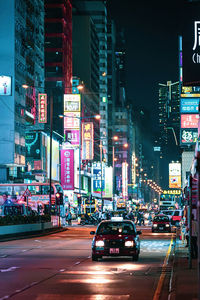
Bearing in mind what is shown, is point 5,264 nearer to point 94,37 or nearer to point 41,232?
point 41,232

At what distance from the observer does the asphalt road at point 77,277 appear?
628 inches

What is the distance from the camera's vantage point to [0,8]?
3632 inches

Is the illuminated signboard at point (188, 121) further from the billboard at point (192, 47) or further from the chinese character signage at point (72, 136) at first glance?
the billboard at point (192, 47)

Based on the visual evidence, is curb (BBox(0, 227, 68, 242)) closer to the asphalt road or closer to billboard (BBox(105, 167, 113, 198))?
the asphalt road

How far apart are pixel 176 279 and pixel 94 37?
585ft

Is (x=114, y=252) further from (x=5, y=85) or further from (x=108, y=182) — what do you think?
(x=108, y=182)

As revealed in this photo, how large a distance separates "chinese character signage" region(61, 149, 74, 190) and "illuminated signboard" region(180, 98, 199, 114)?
23458 millimetres

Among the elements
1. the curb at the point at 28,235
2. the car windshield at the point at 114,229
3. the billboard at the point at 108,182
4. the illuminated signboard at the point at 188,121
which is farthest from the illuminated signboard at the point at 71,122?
the car windshield at the point at 114,229

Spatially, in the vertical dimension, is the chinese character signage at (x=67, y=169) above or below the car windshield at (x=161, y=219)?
above

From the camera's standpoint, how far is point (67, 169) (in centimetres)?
10462

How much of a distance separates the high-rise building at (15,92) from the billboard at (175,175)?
59.2 m

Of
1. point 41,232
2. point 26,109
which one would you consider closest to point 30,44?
point 26,109

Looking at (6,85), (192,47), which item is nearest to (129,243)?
(192,47)

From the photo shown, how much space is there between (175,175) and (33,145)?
62892 mm
